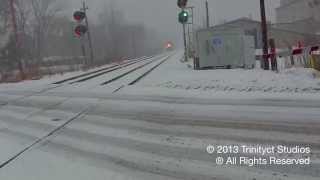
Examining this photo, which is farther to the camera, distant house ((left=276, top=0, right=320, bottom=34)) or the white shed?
distant house ((left=276, top=0, right=320, bottom=34))

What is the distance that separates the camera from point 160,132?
28.8 feet

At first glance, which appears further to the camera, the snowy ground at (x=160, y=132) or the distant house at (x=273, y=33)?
the distant house at (x=273, y=33)

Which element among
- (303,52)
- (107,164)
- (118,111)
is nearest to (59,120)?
(118,111)

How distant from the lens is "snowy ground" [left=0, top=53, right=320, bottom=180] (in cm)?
659

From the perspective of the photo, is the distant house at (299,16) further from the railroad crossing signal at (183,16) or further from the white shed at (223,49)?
the white shed at (223,49)

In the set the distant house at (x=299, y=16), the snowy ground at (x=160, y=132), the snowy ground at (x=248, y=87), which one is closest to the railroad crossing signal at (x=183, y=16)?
the snowy ground at (x=248, y=87)

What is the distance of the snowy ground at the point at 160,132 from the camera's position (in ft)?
21.6

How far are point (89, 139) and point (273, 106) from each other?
4.02 m

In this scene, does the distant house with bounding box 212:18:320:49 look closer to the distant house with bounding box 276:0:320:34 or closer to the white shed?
the distant house with bounding box 276:0:320:34

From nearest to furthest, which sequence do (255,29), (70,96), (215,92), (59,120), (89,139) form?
(89,139) < (59,120) < (215,92) < (70,96) < (255,29)

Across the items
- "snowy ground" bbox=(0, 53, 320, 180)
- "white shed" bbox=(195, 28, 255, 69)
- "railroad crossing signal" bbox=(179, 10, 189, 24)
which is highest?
"railroad crossing signal" bbox=(179, 10, 189, 24)

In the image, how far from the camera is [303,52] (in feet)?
72.2

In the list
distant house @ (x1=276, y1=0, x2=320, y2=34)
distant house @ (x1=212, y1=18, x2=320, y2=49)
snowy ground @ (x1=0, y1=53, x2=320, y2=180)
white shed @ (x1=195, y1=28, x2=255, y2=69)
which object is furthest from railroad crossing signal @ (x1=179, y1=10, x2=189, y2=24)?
distant house @ (x1=276, y1=0, x2=320, y2=34)

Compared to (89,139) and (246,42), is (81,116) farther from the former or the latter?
(246,42)
